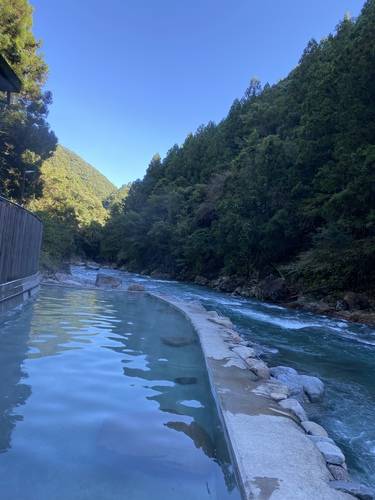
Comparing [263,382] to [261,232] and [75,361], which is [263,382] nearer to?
[75,361]

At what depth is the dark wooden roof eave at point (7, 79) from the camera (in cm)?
780

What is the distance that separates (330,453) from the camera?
Result: 9.77 feet

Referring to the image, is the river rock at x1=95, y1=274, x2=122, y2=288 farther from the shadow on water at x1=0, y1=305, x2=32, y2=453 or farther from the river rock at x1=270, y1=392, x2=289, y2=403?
the river rock at x1=270, y1=392, x2=289, y2=403

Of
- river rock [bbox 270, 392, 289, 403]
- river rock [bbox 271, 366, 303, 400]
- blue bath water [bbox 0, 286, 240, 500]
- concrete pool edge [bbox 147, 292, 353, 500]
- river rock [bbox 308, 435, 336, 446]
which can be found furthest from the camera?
river rock [bbox 271, 366, 303, 400]

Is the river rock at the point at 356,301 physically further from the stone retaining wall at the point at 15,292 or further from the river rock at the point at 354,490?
the river rock at the point at 354,490

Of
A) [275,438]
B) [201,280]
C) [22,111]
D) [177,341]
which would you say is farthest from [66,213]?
[275,438]

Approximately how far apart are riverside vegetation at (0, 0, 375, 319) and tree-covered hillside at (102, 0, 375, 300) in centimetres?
7

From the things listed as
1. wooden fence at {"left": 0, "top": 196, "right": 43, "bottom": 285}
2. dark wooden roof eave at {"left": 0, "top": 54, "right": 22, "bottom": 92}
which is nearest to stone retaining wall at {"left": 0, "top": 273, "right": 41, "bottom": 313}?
wooden fence at {"left": 0, "top": 196, "right": 43, "bottom": 285}

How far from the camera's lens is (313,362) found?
7570 mm

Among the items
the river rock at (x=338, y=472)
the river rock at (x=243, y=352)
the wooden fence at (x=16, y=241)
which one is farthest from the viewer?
the wooden fence at (x=16, y=241)

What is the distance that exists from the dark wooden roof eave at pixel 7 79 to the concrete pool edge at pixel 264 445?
6742mm

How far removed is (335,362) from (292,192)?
53.5ft

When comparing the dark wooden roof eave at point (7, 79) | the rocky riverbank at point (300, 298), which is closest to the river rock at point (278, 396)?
the dark wooden roof eave at point (7, 79)

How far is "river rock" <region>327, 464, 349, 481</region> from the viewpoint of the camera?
9.02 ft
